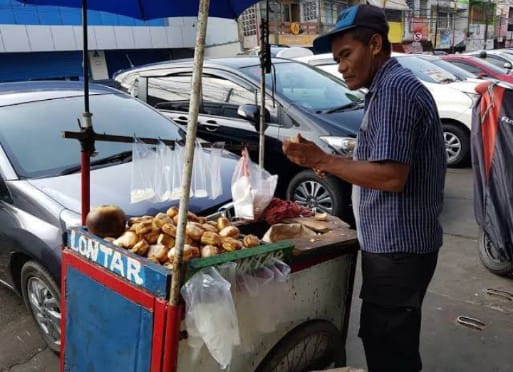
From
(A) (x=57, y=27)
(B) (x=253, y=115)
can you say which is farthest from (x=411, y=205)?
(A) (x=57, y=27)

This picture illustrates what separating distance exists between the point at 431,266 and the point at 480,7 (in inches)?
1958

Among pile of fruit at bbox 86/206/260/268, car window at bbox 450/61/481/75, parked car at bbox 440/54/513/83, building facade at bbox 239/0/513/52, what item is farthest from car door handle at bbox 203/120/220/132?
building facade at bbox 239/0/513/52

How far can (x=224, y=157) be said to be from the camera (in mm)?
3496

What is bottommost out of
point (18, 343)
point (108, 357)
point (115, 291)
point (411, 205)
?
point (18, 343)

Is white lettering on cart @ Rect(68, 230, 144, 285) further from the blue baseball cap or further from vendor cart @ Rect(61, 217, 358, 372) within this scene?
the blue baseball cap

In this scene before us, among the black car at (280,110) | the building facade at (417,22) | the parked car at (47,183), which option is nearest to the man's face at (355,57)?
the parked car at (47,183)

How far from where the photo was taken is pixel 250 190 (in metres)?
2.04

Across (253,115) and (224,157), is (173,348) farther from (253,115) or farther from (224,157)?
(253,115)

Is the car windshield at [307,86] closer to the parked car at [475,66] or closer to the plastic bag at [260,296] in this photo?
the plastic bag at [260,296]

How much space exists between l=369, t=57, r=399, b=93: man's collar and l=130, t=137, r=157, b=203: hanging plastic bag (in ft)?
3.65

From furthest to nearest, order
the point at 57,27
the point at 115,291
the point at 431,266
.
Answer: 1. the point at 57,27
2. the point at 431,266
3. the point at 115,291

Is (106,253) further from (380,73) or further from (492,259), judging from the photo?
(492,259)

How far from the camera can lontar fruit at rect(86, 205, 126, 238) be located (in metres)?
1.79

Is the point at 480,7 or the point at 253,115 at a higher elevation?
the point at 480,7
